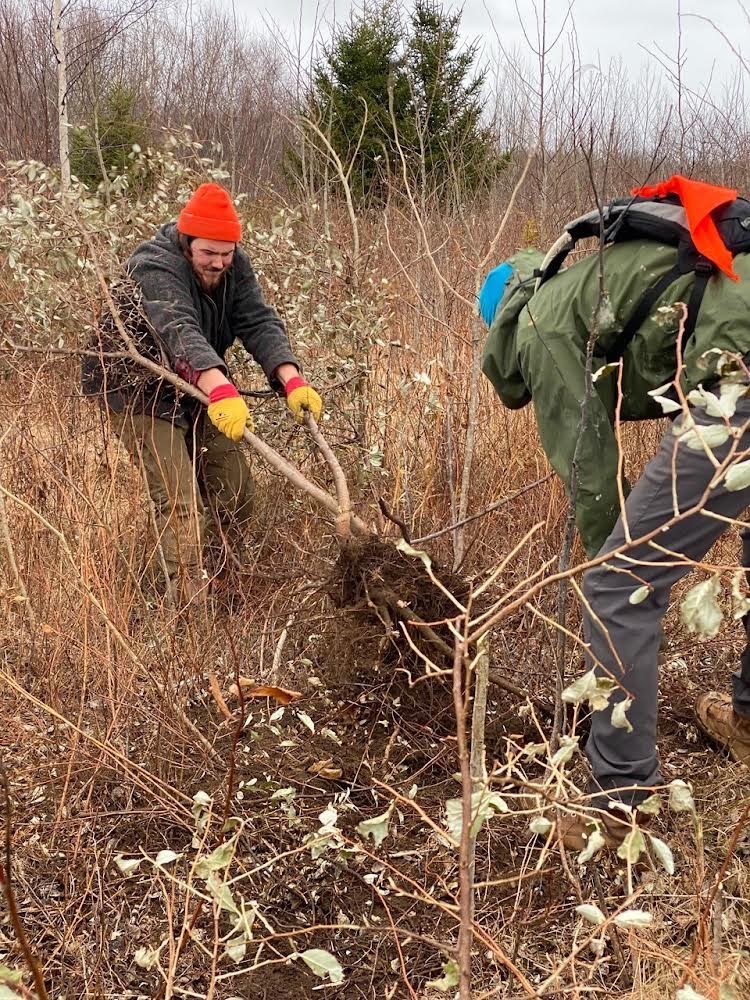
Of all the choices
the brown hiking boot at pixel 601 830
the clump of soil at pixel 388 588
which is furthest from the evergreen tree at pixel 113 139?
the brown hiking boot at pixel 601 830

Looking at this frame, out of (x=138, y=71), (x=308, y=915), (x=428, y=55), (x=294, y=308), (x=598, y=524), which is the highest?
(x=138, y=71)

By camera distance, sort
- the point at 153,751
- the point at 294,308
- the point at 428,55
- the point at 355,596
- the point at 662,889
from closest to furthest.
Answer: the point at 662,889 → the point at 153,751 → the point at 355,596 → the point at 294,308 → the point at 428,55

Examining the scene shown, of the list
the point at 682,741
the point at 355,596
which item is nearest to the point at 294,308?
the point at 355,596

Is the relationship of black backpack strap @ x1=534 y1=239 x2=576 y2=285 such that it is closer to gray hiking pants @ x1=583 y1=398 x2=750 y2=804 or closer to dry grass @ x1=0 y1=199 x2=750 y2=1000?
gray hiking pants @ x1=583 y1=398 x2=750 y2=804

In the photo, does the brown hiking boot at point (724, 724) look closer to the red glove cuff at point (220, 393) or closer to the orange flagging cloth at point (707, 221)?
the orange flagging cloth at point (707, 221)

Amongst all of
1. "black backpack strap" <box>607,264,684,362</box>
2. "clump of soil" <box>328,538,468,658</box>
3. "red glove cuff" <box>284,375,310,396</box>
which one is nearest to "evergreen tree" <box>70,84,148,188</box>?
"red glove cuff" <box>284,375,310,396</box>

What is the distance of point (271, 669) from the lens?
2756 mm

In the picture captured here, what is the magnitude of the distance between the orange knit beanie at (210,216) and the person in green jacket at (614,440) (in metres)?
1.39

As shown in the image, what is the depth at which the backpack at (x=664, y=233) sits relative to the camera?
1.82 metres

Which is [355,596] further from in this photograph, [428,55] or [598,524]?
[428,55]

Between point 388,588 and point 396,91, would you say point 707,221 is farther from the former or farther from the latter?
point 396,91

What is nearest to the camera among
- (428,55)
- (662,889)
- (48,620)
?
(662,889)

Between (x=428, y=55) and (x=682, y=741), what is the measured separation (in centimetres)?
728

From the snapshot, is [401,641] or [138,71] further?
[138,71]
